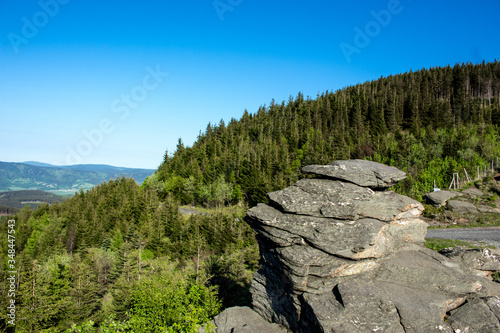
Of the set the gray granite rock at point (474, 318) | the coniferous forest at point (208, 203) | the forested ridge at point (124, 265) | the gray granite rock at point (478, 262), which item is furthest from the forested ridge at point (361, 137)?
the gray granite rock at point (474, 318)

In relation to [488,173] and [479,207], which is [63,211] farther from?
[488,173]

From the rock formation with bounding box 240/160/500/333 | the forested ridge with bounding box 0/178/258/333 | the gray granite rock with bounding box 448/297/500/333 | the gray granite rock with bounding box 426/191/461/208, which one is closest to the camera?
the gray granite rock with bounding box 448/297/500/333

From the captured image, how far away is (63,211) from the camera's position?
92812mm

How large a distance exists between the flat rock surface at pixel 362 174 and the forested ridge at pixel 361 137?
4448 centimetres

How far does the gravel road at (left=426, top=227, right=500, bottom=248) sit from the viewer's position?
24219 millimetres

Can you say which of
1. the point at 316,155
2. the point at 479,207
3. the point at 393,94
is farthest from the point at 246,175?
the point at 393,94

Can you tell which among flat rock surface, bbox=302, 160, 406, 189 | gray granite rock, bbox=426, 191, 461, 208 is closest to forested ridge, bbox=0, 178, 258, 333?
flat rock surface, bbox=302, 160, 406, 189

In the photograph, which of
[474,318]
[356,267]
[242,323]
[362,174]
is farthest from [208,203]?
[474,318]

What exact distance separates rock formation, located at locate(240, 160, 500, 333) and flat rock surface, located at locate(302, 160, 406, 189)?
0.16ft

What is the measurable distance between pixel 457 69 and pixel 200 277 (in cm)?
16374

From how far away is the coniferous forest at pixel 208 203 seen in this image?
25.8m

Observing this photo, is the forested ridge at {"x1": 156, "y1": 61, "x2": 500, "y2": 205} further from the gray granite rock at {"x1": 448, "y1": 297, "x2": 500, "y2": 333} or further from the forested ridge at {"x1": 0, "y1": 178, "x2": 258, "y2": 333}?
the gray granite rock at {"x1": 448, "y1": 297, "x2": 500, "y2": 333}

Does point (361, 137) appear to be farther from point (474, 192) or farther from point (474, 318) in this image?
point (474, 318)

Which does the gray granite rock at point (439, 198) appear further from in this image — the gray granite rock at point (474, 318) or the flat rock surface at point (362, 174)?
the gray granite rock at point (474, 318)
